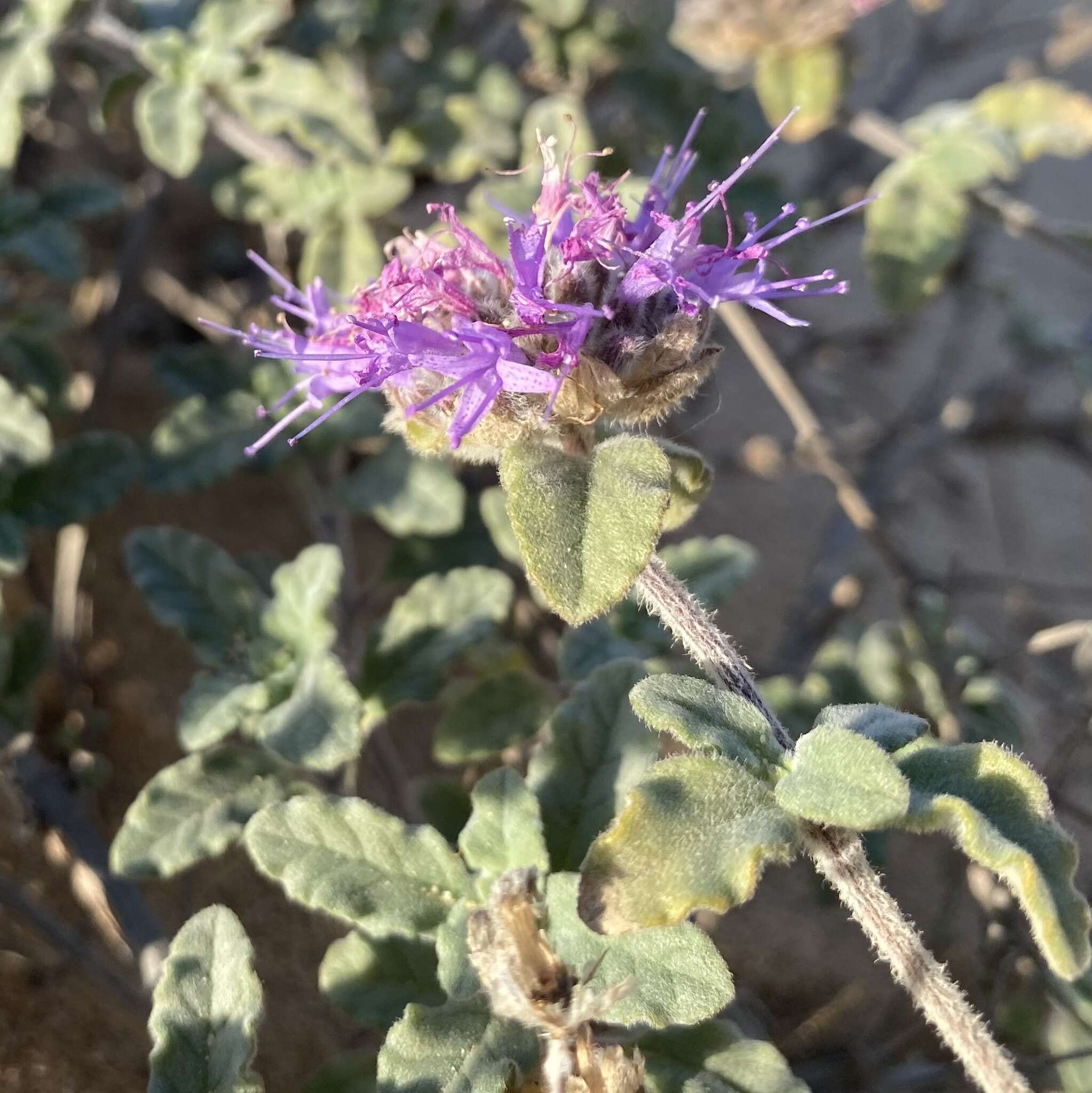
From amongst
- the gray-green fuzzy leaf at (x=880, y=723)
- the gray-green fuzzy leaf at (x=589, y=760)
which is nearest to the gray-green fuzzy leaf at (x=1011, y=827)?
the gray-green fuzzy leaf at (x=880, y=723)

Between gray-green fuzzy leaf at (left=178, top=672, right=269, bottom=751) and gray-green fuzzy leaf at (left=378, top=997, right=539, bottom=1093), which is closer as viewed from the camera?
gray-green fuzzy leaf at (left=378, top=997, right=539, bottom=1093)

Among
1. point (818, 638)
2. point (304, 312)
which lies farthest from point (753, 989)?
point (304, 312)

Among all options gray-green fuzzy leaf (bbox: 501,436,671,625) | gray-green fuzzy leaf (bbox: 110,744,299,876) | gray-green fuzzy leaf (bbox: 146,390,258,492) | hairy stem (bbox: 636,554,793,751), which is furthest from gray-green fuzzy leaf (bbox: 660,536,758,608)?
gray-green fuzzy leaf (bbox: 146,390,258,492)

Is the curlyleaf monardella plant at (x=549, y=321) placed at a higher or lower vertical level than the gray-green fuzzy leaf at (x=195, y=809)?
higher

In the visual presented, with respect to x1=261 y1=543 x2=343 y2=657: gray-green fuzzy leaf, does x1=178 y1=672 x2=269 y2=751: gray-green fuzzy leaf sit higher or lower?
lower

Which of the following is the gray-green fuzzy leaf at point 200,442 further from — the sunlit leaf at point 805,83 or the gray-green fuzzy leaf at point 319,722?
the sunlit leaf at point 805,83

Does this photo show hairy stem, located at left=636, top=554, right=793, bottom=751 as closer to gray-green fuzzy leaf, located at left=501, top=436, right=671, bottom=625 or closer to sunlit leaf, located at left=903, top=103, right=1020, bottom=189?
gray-green fuzzy leaf, located at left=501, top=436, right=671, bottom=625

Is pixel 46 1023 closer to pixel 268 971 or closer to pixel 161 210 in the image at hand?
pixel 268 971
